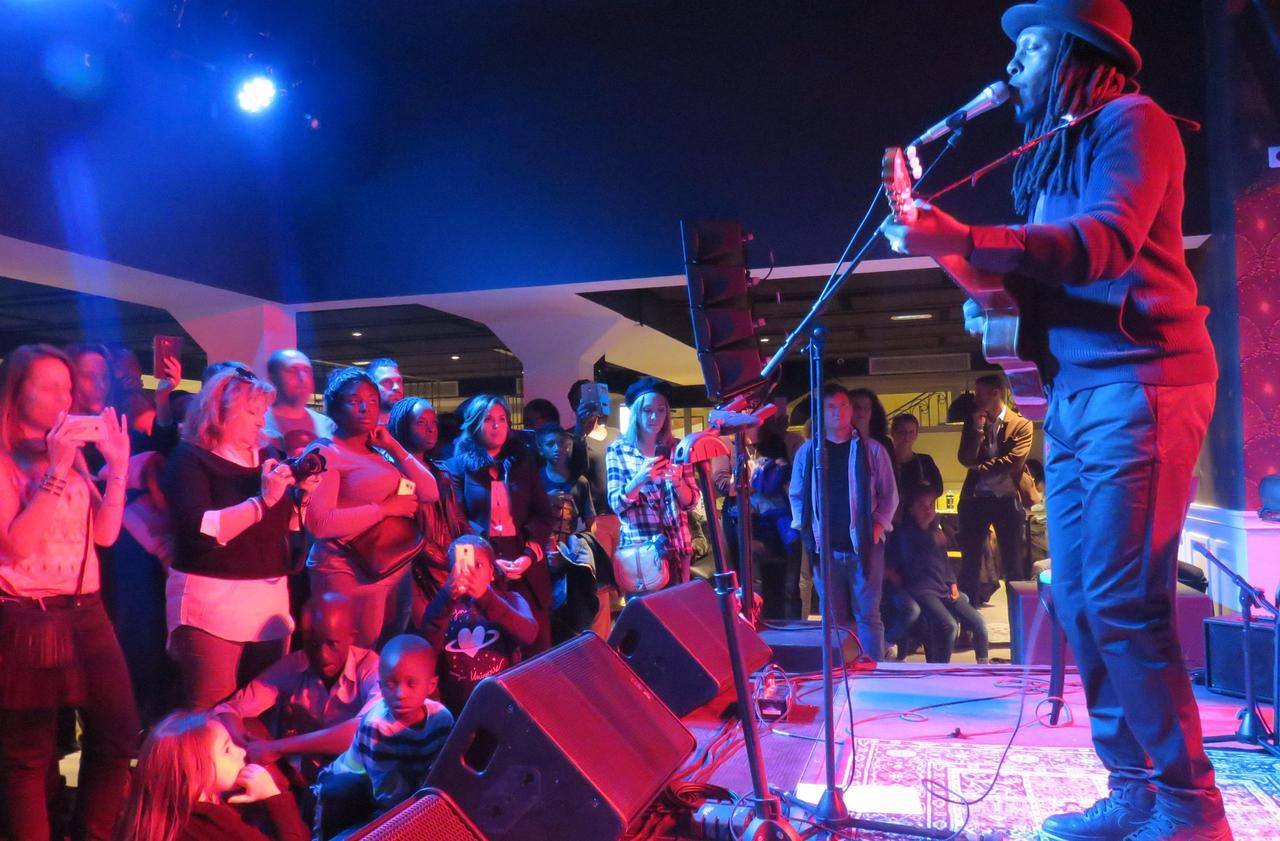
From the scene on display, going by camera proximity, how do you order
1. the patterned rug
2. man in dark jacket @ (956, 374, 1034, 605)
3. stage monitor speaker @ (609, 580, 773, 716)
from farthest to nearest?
man in dark jacket @ (956, 374, 1034, 605) < stage monitor speaker @ (609, 580, 773, 716) < the patterned rug

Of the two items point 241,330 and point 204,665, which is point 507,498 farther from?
point 241,330

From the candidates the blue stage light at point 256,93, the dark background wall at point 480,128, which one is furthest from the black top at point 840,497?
the blue stage light at point 256,93

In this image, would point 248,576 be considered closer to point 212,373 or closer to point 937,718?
point 212,373

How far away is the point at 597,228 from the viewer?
6289 millimetres

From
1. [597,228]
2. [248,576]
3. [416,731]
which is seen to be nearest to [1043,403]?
[416,731]

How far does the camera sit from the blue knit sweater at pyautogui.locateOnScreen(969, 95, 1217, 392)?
166 centimetres

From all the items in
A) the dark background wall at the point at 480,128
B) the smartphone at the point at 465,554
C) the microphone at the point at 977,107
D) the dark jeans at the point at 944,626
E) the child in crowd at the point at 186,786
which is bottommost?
the dark jeans at the point at 944,626

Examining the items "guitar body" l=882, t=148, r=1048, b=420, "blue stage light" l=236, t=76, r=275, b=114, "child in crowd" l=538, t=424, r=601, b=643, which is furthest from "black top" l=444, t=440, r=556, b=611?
"blue stage light" l=236, t=76, r=275, b=114

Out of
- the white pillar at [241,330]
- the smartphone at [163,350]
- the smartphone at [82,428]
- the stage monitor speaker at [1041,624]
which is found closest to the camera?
the smartphone at [82,428]

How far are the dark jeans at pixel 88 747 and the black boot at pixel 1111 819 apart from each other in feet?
8.26

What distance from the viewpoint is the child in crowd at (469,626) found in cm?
334

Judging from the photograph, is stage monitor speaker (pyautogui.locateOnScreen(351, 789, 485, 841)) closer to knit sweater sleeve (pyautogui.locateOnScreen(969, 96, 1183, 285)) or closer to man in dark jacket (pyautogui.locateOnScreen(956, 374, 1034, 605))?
knit sweater sleeve (pyautogui.locateOnScreen(969, 96, 1183, 285))

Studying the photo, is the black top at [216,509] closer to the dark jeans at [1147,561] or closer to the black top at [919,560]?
the dark jeans at [1147,561]

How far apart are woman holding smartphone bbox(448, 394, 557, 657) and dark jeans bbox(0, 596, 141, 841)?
155 centimetres
